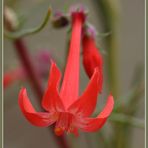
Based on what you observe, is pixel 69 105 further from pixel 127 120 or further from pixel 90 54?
pixel 127 120

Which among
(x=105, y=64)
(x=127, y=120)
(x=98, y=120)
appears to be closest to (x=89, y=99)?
(x=98, y=120)

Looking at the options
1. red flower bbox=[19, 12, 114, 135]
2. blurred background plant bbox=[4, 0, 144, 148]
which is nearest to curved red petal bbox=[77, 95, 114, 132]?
red flower bbox=[19, 12, 114, 135]

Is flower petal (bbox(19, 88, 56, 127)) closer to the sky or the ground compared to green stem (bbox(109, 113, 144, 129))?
closer to the sky

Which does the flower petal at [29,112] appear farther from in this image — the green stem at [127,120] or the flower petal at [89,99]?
the green stem at [127,120]

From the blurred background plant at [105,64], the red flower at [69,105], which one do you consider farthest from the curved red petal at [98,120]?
the blurred background plant at [105,64]

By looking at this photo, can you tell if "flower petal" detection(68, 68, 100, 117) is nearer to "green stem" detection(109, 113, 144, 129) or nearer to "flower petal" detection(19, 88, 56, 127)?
"flower petal" detection(19, 88, 56, 127)

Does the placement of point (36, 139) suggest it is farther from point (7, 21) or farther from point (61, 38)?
point (7, 21)

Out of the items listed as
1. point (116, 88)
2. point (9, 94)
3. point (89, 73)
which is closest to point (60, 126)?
point (89, 73)
